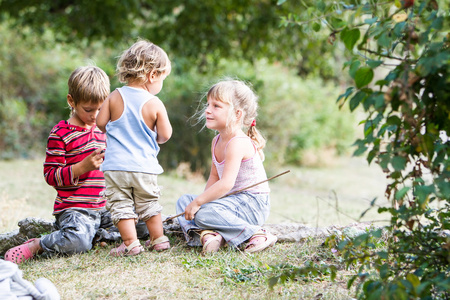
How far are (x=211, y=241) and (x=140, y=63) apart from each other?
4.16 ft

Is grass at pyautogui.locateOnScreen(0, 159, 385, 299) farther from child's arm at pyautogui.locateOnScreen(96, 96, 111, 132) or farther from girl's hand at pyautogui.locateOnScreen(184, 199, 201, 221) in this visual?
child's arm at pyautogui.locateOnScreen(96, 96, 111, 132)

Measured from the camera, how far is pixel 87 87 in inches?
140

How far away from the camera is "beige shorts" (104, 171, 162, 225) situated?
329 centimetres

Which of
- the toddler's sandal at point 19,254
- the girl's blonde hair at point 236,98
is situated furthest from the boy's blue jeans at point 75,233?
the girl's blonde hair at point 236,98

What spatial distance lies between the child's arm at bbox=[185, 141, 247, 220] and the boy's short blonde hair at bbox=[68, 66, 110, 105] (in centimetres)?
100

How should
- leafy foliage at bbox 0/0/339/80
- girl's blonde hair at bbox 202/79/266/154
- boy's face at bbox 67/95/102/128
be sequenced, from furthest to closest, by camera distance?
leafy foliage at bbox 0/0/339/80, boy's face at bbox 67/95/102/128, girl's blonde hair at bbox 202/79/266/154

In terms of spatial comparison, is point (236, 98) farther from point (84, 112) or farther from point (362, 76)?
point (362, 76)

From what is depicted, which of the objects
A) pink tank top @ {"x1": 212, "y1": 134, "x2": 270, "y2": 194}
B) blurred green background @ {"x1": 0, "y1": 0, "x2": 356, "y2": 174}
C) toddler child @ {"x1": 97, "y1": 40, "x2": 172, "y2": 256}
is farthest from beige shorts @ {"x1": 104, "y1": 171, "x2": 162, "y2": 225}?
blurred green background @ {"x1": 0, "y1": 0, "x2": 356, "y2": 174}

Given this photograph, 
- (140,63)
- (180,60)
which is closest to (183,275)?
(140,63)

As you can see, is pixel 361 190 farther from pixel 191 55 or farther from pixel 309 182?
pixel 191 55

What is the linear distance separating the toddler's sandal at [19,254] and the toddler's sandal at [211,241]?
116 cm

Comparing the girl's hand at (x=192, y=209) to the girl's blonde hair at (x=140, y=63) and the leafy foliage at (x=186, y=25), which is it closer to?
the girl's blonde hair at (x=140, y=63)

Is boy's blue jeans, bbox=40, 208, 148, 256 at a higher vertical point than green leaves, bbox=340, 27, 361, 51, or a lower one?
lower

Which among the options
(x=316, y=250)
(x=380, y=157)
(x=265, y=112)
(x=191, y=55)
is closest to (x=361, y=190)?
(x=265, y=112)
